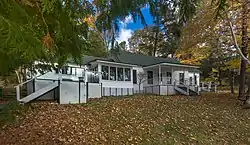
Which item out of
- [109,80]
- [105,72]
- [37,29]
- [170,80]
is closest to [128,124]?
[37,29]

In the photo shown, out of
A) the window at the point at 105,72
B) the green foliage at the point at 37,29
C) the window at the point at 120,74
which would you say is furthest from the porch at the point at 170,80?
the green foliage at the point at 37,29

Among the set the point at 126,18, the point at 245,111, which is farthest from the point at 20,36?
the point at 245,111

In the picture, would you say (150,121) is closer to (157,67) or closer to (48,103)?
(48,103)

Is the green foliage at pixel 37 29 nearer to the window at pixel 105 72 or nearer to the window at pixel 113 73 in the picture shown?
the window at pixel 105 72

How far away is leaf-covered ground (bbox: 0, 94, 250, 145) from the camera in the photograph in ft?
27.6

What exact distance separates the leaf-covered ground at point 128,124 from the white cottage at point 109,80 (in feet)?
3.40

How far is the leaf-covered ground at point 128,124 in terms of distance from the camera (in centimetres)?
840

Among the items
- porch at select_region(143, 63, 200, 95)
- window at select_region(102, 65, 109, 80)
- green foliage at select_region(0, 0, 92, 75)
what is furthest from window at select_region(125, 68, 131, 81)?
green foliage at select_region(0, 0, 92, 75)

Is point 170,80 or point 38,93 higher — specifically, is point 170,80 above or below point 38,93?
above

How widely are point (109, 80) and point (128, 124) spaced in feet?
32.3

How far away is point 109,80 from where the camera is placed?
19641 mm

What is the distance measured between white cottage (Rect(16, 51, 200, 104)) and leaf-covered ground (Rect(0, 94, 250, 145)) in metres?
1.04

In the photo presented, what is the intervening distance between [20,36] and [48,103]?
10.5 m

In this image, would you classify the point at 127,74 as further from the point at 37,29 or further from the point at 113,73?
the point at 37,29
